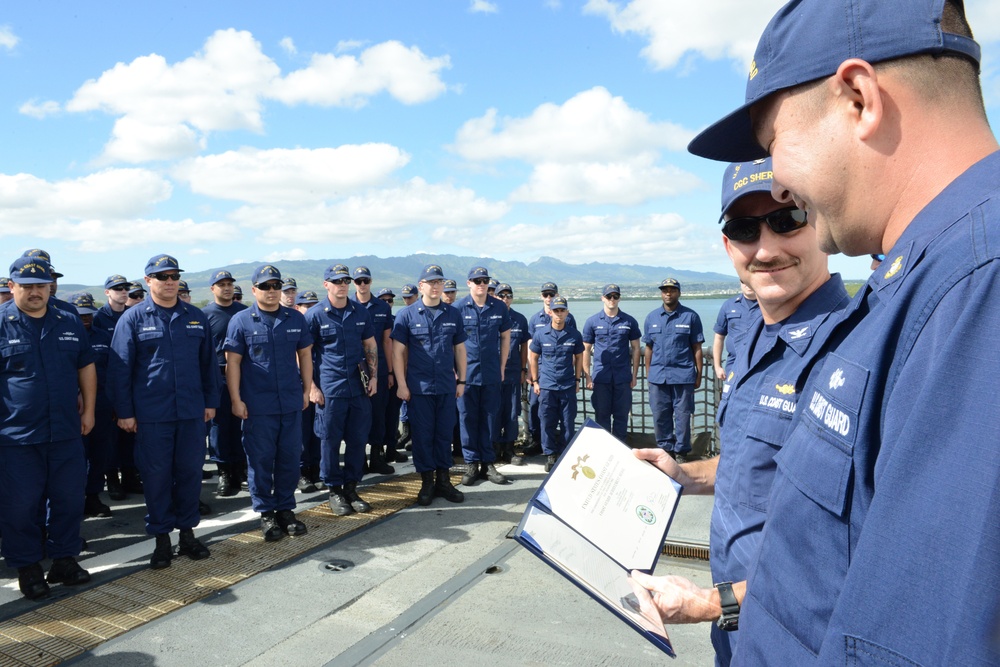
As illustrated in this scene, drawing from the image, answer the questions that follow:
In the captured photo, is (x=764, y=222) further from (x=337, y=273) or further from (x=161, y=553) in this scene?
(x=337, y=273)

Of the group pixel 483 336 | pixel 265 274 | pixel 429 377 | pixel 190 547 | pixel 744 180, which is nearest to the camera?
pixel 744 180

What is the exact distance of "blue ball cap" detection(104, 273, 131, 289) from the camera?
6.86 meters

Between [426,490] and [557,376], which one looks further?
[557,376]

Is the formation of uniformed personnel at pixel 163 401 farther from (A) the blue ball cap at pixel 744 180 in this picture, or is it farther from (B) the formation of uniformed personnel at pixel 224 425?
(A) the blue ball cap at pixel 744 180

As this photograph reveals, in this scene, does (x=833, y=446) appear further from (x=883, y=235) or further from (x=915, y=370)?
(x=883, y=235)

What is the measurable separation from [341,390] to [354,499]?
Answer: 3.29 ft

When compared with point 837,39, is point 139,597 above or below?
below

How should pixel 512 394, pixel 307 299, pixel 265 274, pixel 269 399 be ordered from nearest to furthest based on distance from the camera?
1. pixel 269 399
2. pixel 265 274
3. pixel 512 394
4. pixel 307 299

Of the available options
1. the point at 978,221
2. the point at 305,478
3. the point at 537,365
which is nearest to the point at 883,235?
the point at 978,221

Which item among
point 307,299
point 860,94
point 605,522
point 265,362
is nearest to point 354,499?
point 265,362

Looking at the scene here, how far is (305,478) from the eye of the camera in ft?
21.9

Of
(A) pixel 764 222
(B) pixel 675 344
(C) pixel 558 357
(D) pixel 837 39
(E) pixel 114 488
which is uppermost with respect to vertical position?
(D) pixel 837 39

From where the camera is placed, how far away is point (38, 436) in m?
4.17

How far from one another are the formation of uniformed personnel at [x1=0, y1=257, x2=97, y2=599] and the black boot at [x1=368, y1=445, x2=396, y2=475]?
314cm
